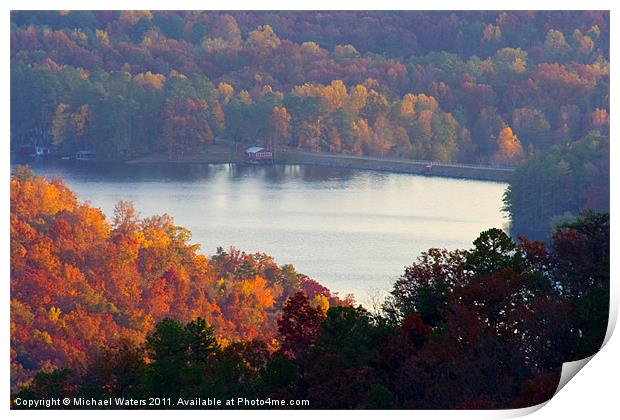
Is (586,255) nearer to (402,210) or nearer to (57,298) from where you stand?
(402,210)

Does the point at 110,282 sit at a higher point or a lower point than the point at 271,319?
higher

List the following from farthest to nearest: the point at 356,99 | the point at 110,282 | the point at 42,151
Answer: the point at 356,99, the point at 42,151, the point at 110,282

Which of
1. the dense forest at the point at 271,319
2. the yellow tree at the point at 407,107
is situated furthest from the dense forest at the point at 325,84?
the dense forest at the point at 271,319

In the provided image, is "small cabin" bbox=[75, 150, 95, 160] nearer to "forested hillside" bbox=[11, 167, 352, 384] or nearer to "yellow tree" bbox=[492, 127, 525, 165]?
"forested hillside" bbox=[11, 167, 352, 384]

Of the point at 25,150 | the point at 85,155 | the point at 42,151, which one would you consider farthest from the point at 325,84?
the point at 25,150

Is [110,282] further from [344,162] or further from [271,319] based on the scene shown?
[344,162]

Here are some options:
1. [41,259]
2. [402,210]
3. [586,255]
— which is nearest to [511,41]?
[402,210]
